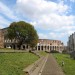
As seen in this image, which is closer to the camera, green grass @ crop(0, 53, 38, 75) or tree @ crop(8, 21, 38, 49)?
green grass @ crop(0, 53, 38, 75)

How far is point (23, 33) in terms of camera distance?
135875 mm

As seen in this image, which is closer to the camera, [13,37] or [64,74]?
[64,74]

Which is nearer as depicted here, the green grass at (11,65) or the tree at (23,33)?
the green grass at (11,65)

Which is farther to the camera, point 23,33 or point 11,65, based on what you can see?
point 23,33

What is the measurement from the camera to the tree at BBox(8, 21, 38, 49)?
133500 millimetres

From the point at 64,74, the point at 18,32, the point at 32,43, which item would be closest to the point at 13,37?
the point at 18,32

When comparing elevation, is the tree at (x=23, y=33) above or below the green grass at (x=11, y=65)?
above

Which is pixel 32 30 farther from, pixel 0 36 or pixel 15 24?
pixel 0 36

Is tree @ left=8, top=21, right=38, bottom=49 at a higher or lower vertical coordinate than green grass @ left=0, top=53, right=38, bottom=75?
higher

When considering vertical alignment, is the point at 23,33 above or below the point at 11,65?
above

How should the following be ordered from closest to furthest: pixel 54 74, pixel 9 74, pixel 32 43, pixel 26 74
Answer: pixel 9 74 < pixel 26 74 < pixel 54 74 < pixel 32 43

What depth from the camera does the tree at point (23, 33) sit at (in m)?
134

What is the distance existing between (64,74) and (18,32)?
116213 mm

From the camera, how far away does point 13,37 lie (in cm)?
13988
